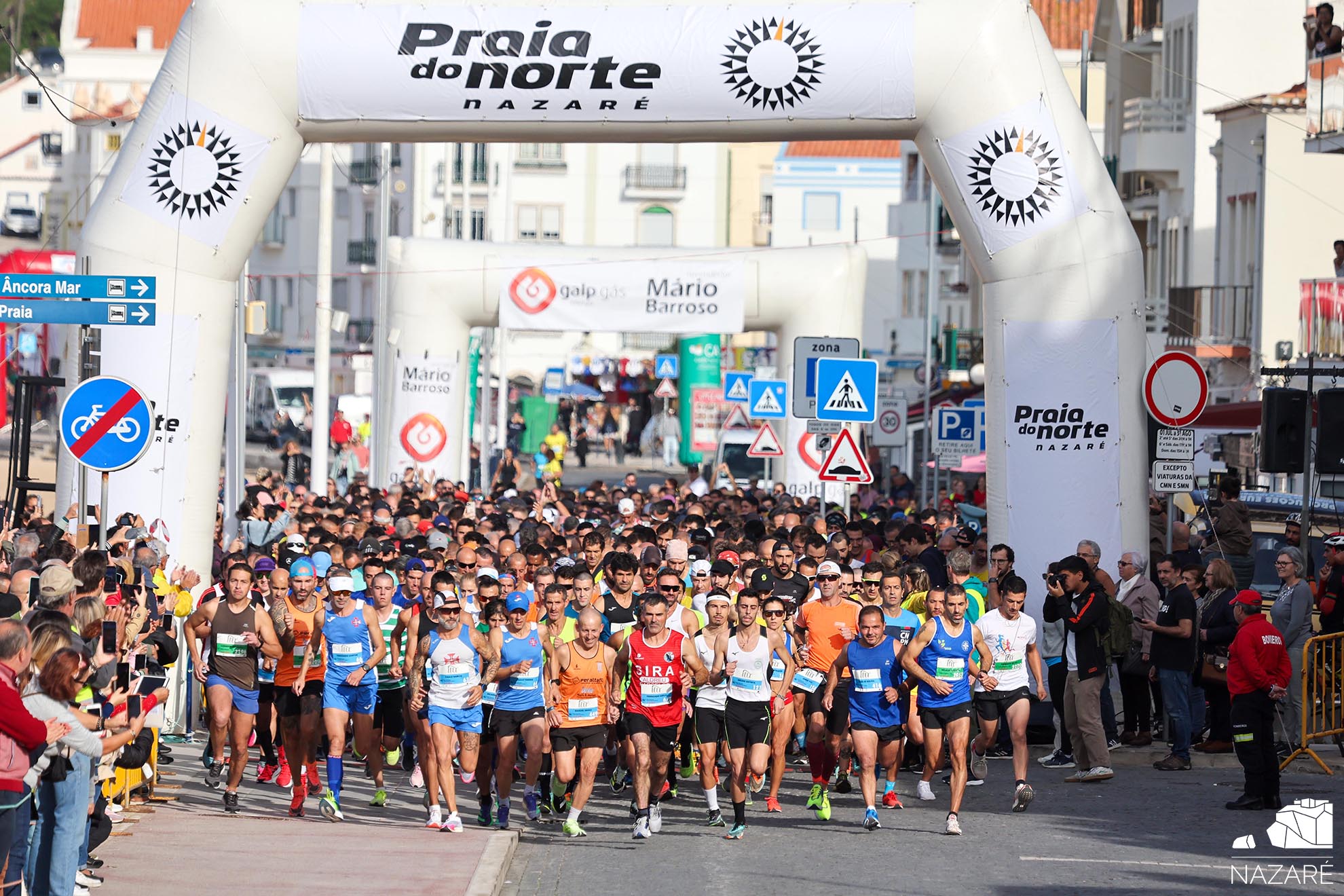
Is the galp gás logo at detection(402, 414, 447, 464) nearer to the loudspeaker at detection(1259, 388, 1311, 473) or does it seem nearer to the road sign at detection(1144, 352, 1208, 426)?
the road sign at detection(1144, 352, 1208, 426)

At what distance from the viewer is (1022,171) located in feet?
56.5

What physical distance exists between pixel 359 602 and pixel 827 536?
708cm

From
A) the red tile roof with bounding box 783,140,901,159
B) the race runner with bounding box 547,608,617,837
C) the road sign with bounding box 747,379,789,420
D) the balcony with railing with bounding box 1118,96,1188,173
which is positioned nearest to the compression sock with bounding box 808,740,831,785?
the race runner with bounding box 547,608,617,837

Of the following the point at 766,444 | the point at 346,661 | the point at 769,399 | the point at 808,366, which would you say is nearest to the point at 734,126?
the point at 808,366

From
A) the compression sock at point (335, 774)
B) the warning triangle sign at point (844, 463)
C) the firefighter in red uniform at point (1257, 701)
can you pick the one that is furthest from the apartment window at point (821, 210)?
the compression sock at point (335, 774)

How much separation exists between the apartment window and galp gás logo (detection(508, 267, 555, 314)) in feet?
167

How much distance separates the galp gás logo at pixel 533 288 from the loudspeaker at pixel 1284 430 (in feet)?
44.6

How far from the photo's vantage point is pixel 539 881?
1140 centimetres

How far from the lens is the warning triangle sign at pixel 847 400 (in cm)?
Answer: 2061

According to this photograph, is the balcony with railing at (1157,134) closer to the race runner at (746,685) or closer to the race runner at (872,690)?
the race runner at (872,690)

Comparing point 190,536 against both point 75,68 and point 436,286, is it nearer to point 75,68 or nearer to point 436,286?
point 436,286

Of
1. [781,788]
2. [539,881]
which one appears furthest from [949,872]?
[781,788]

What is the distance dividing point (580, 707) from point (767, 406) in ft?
48.8

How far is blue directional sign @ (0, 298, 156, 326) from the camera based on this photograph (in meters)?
14.9
